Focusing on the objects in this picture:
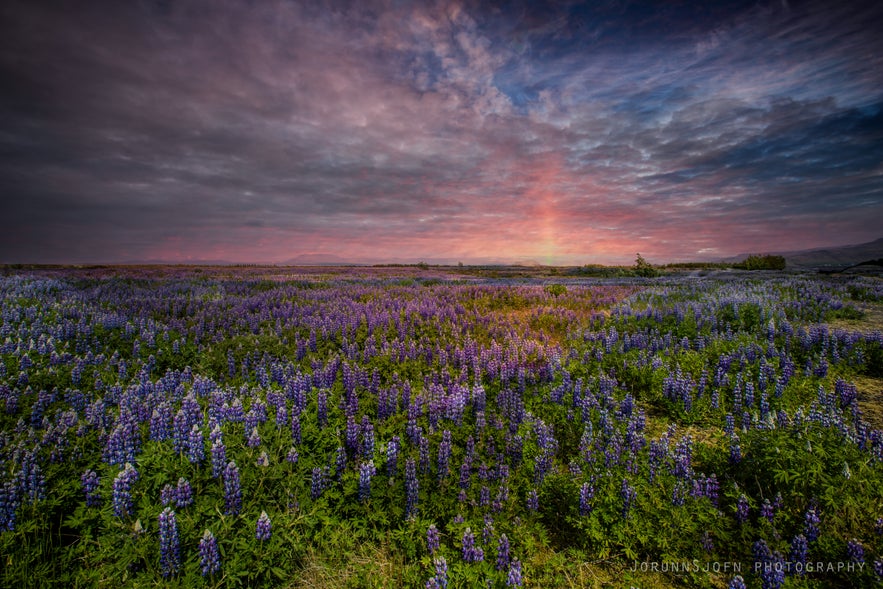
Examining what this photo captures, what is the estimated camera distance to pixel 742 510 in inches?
136

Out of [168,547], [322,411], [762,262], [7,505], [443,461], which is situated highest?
[762,262]

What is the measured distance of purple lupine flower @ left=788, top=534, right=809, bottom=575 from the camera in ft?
9.70

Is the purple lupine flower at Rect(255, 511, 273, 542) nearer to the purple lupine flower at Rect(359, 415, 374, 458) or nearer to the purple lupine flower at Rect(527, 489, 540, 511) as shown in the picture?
the purple lupine flower at Rect(359, 415, 374, 458)

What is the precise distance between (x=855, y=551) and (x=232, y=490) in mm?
5350

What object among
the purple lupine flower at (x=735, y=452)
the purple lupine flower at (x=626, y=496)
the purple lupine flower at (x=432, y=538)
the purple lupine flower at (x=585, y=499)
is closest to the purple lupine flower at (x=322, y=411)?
the purple lupine flower at (x=432, y=538)

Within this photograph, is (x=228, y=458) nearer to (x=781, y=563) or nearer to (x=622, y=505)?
(x=622, y=505)

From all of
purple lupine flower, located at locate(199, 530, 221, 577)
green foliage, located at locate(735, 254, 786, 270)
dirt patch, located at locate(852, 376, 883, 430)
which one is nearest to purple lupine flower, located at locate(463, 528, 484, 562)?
→ purple lupine flower, located at locate(199, 530, 221, 577)

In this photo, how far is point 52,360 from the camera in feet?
20.3

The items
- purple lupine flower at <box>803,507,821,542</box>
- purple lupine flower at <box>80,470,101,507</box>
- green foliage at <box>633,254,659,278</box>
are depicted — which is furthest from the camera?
green foliage at <box>633,254,659,278</box>

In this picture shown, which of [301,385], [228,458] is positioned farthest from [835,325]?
[228,458]

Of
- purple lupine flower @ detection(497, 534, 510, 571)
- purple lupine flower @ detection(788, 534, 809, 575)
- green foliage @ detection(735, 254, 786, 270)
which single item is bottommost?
purple lupine flower @ detection(497, 534, 510, 571)

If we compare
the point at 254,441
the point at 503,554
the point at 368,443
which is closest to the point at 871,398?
the point at 503,554

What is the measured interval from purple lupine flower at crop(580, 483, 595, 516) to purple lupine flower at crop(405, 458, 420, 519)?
1.66 metres

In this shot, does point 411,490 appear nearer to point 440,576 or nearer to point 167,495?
point 440,576
